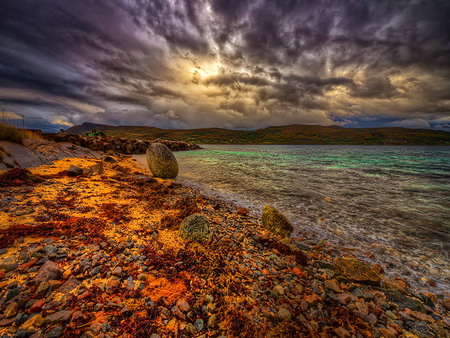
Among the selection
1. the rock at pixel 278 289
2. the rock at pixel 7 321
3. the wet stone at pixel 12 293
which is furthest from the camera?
the rock at pixel 278 289

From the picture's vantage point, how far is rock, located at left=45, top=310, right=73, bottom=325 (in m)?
1.92

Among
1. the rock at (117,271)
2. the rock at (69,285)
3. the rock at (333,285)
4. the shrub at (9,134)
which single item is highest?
the shrub at (9,134)

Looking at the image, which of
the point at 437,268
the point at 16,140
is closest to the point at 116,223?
the point at 437,268

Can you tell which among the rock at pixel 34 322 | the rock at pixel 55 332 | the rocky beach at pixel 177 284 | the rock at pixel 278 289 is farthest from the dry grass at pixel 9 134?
the rock at pixel 278 289

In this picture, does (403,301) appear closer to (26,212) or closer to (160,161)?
(26,212)

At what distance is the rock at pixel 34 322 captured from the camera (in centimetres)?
184

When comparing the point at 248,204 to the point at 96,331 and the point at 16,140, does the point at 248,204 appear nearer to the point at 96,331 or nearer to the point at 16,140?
the point at 96,331

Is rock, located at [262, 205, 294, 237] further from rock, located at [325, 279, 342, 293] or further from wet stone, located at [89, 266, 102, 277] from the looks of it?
wet stone, located at [89, 266, 102, 277]

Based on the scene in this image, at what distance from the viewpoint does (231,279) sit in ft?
10.2

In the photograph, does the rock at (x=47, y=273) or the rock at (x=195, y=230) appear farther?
the rock at (x=195, y=230)

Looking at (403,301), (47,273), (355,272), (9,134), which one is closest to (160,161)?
(9,134)

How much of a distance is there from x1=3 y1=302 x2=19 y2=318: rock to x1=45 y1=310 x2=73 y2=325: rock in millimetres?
358

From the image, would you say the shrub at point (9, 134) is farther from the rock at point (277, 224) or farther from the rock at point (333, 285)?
the rock at point (333, 285)

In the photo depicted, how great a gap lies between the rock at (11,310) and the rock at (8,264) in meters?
0.91
